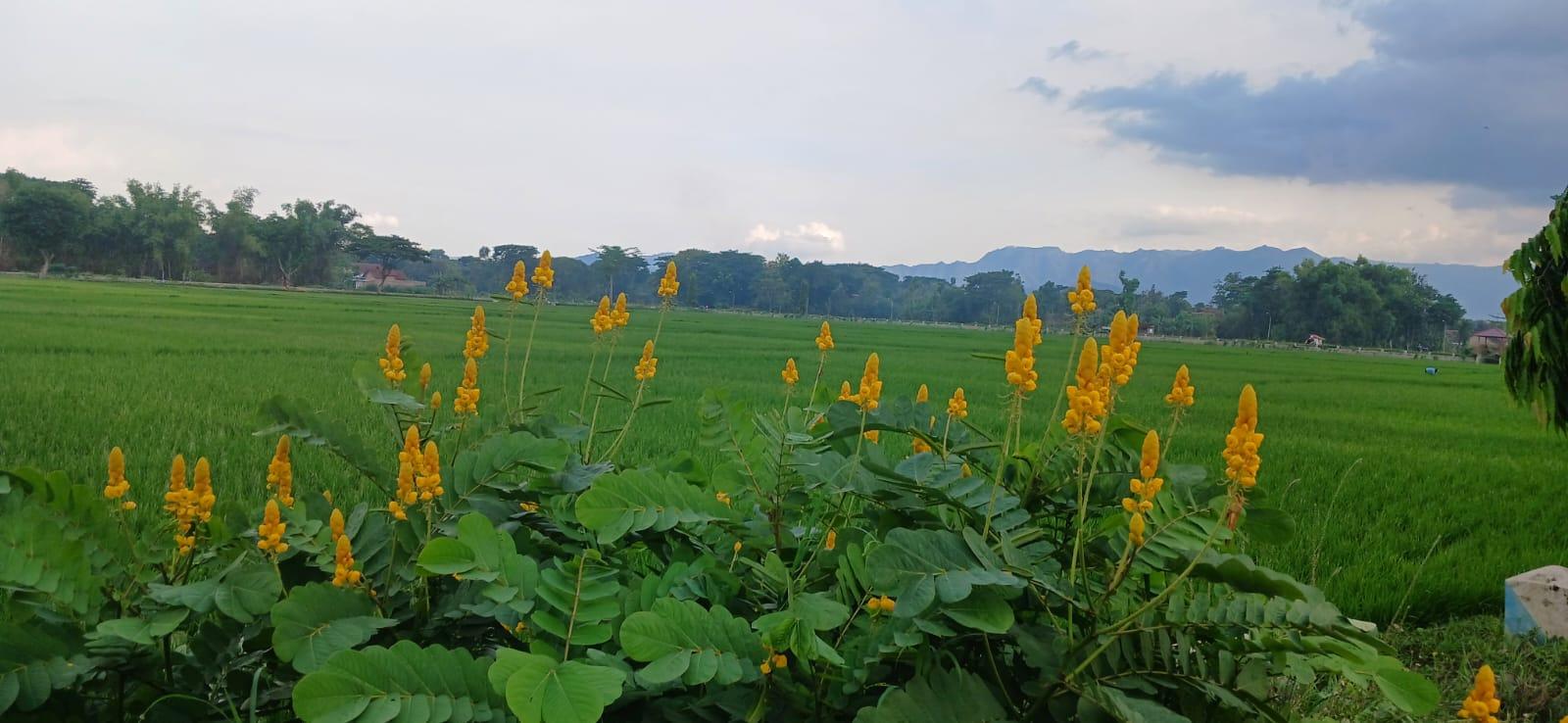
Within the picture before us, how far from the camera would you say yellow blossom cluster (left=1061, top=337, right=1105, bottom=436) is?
99cm

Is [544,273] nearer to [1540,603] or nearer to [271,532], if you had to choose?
[271,532]

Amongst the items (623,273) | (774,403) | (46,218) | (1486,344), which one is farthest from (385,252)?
(1486,344)

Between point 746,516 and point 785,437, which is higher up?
point 785,437

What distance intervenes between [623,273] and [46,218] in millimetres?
27930

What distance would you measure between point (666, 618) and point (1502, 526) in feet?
22.3

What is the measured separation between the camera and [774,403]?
33.4ft

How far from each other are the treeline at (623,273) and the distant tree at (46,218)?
54mm

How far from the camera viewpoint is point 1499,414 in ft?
51.9

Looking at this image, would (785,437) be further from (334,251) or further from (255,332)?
(334,251)

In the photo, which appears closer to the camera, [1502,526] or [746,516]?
[746,516]

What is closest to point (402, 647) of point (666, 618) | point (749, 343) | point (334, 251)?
point (666, 618)

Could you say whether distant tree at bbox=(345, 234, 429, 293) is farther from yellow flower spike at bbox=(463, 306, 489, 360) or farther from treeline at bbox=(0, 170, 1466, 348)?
yellow flower spike at bbox=(463, 306, 489, 360)

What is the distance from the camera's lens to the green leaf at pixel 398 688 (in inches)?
32.4

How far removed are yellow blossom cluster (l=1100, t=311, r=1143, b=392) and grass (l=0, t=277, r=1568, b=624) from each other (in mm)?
118
